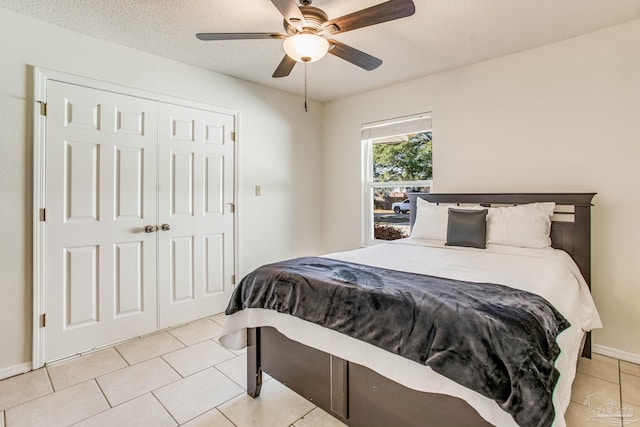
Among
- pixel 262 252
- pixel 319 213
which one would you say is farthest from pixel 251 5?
pixel 319 213

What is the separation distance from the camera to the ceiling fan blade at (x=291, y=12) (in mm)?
1570

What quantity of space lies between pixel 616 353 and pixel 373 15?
2.98m

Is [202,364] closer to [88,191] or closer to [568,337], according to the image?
[88,191]

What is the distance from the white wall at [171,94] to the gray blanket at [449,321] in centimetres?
184

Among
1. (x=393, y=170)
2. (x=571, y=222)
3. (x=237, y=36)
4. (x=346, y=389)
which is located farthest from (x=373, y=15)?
(x=393, y=170)

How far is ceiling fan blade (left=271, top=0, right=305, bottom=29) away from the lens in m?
1.57

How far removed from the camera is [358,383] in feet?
4.88

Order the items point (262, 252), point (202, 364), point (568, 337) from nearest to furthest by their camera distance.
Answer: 1. point (568, 337)
2. point (202, 364)
3. point (262, 252)

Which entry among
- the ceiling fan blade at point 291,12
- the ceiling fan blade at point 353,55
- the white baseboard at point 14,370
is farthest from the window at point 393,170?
the white baseboard at point 14,370

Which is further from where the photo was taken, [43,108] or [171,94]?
[171,94]

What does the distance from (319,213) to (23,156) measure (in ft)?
9.90

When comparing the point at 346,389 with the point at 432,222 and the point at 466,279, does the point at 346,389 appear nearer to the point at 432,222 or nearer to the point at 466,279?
the point at 466,279

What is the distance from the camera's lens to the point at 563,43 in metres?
2.60

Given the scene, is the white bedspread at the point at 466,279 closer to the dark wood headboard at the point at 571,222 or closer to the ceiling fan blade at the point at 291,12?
the dark wood headboard at the point at 571,222
